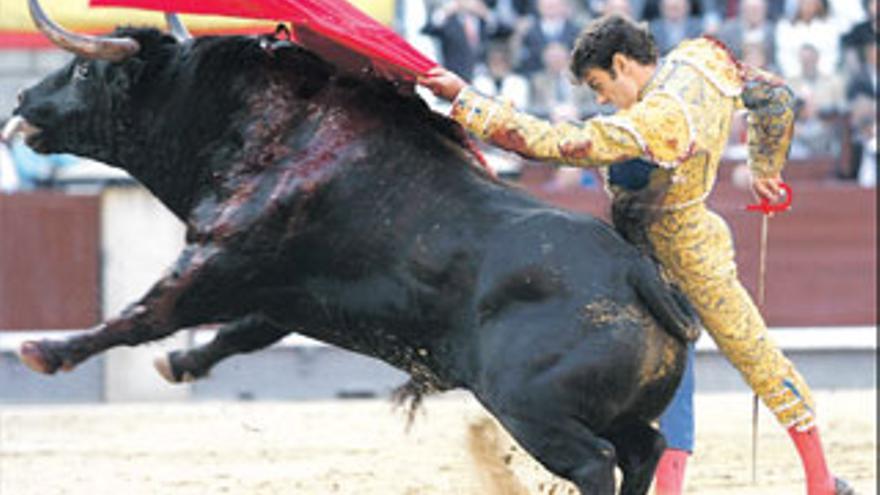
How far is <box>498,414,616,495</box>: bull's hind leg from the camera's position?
14.4 ft

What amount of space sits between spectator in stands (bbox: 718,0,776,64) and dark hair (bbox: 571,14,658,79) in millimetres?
6526

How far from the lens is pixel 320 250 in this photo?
4.68 meters

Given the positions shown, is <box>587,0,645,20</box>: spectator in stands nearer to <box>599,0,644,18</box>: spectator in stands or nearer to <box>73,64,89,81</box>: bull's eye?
<box>599,0,644,18</box>: spectator in stands

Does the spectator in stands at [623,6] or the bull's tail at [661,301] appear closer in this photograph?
the bull's tail at [661,301]

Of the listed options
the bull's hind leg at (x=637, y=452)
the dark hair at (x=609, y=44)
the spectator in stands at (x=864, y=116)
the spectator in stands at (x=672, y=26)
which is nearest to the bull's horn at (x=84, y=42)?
the dark hair at (x=609, y=44)

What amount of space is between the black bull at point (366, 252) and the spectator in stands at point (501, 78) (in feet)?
20.0

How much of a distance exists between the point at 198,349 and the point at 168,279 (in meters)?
0.37

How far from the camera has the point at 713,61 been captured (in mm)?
4699

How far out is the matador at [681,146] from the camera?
4445 mm

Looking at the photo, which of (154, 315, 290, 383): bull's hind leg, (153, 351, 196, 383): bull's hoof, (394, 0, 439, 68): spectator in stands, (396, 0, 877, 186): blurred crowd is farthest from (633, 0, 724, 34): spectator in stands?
(153, 351, 196, 383): bull's hoof

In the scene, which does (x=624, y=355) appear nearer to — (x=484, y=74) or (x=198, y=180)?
(x=198, y=180)

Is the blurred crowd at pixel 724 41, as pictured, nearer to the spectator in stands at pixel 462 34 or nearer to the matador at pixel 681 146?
the spectator in stands at pixel 462 34

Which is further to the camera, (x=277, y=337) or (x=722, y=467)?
(x=722, y=467)

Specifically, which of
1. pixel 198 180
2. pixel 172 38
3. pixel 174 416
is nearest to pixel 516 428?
pixel 198 180
